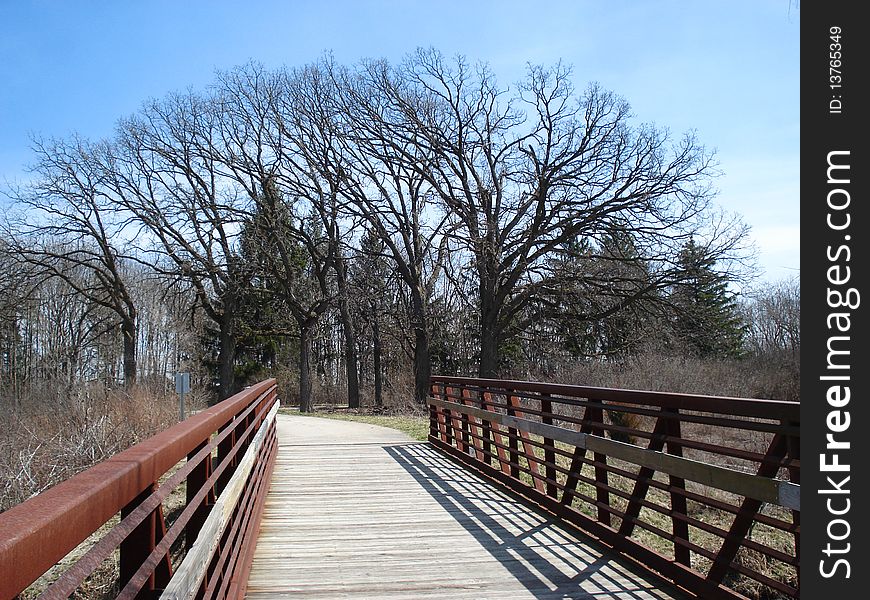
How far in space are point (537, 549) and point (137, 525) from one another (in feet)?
13.6

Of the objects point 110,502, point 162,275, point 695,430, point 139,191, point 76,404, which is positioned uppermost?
point 139,191

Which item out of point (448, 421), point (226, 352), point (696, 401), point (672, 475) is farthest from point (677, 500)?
point (226, 352)

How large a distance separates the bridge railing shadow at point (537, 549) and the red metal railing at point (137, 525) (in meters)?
1.92

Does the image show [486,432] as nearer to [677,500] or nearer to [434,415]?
[434,415]

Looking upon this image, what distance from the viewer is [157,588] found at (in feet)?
8.46

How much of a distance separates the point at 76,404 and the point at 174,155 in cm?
1903

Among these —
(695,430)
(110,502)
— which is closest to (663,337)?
(695,430)

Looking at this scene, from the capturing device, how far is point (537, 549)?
563 centimetres

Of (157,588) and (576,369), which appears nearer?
(157,588)

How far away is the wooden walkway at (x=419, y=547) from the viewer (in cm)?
468

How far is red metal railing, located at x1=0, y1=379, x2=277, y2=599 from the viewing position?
1360mm

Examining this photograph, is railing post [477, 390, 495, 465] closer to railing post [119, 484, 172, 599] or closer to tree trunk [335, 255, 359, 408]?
railing post [119, 484, 172, 599]

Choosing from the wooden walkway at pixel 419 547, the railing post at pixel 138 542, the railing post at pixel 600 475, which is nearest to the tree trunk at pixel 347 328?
the wooden walkway at pixel 419 547
